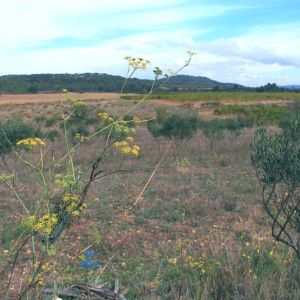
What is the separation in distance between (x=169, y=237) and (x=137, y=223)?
121 cm

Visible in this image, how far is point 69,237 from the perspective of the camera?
9.05 metres

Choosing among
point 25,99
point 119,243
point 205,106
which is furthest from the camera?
point 25,99

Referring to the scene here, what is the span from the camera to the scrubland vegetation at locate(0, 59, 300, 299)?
128 inches

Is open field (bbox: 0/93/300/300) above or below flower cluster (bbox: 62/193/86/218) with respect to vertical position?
below

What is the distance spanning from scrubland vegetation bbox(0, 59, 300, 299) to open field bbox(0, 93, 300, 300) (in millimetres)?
22

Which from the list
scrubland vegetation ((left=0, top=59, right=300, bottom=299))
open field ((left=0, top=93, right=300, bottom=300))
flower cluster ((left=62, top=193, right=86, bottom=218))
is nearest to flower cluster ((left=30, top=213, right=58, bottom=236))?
scrubland vegetation ((left=0, top=59, right=300, bottom=299))

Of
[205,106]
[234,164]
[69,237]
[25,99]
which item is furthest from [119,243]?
[25,99]

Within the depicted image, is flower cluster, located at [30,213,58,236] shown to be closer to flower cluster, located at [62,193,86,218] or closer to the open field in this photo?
flower cluster, located at [62,193,86,218]

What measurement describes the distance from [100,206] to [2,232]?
2974mm

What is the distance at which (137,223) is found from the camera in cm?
1008

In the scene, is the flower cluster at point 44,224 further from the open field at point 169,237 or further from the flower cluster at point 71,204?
the open field at point 169,237

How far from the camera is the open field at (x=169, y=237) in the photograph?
182 inches


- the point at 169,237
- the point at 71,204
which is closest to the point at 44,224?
the point at 71,204

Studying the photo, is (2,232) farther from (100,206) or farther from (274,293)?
(274,293)
